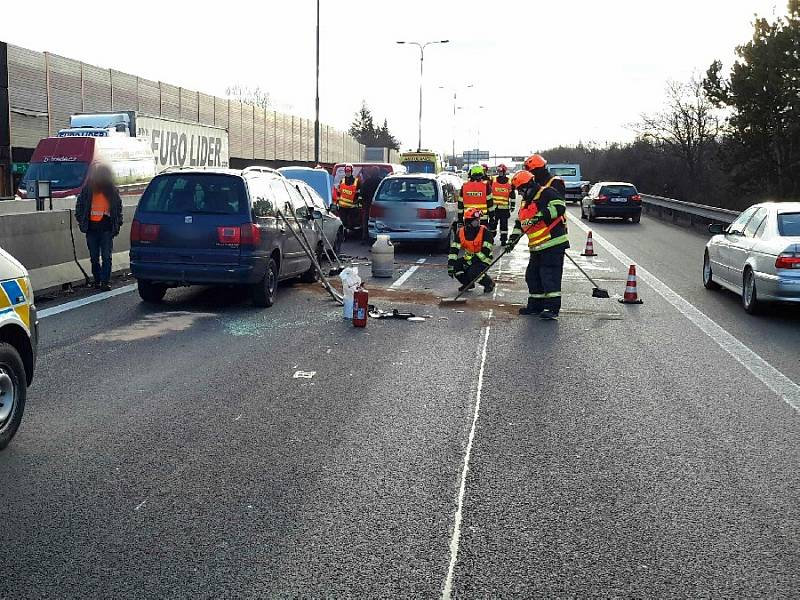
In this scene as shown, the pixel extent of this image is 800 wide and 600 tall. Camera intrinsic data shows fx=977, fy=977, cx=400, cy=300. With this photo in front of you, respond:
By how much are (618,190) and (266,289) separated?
2590 centimetres

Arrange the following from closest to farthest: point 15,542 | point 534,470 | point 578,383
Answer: point 15,542 → point 534,470 → point 578,383

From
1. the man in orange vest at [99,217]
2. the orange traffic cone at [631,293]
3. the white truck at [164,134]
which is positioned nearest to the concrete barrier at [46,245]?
the man in orange vest at [99,217]

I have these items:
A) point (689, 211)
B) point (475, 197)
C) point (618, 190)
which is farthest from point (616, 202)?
point (475, 197)

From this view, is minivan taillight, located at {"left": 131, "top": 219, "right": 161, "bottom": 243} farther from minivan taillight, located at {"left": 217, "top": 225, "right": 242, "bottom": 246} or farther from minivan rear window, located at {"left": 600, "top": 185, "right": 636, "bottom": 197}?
minivan rear window, located at {"left": 600, "top": 185, "right": 636, "bottom": 197}

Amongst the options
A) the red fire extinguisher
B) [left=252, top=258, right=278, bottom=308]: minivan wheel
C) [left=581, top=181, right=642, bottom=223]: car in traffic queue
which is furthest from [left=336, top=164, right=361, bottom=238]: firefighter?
[left=581, top=181, right=642, bottom=223]: car in traffic queue

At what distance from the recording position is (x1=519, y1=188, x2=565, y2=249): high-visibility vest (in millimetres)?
11781

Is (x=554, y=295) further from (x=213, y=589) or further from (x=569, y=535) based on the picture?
(x=213, y=589)

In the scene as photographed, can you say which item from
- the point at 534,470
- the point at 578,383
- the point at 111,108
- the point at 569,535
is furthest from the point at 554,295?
the point at 111,108

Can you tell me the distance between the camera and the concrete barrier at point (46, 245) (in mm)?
12156

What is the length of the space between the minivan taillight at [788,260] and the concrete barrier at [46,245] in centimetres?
915

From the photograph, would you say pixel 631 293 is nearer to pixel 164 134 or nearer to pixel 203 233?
pixel 203 233

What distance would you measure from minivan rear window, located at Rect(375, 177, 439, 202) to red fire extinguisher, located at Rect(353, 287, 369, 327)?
9915 millimetres

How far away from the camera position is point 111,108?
40.9 meters

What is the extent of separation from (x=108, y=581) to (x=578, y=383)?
486 cm
